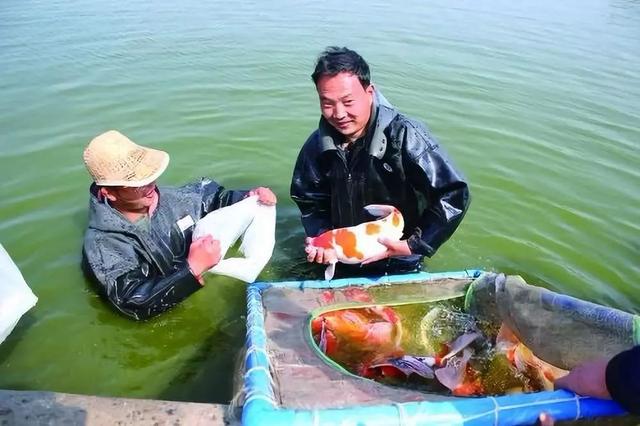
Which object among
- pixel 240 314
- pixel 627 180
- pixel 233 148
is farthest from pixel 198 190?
pixel 627 180

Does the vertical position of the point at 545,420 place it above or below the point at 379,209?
below

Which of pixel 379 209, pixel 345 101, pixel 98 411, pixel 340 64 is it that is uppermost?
pixel 340 64

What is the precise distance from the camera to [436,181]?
11.3 ft

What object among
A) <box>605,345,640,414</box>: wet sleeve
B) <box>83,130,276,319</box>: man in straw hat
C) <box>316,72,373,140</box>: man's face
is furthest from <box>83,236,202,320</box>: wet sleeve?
<box>605,345,640,414</box>: wet sleeve

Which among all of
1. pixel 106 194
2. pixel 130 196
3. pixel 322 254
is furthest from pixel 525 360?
pixel 106 194

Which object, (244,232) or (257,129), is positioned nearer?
(244,232)

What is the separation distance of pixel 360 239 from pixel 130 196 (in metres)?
1.51

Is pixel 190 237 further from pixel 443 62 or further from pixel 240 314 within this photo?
pixel 443 62

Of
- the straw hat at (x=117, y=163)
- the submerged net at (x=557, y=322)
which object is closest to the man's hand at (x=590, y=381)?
the submerged net at (x=557, y=322)

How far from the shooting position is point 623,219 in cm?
553

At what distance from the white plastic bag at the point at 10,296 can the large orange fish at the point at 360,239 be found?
1766 millimetres

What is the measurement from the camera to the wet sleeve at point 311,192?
154 inches

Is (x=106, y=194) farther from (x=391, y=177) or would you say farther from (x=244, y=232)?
(x=391, y=177)

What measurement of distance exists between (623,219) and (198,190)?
4234 millimetres
